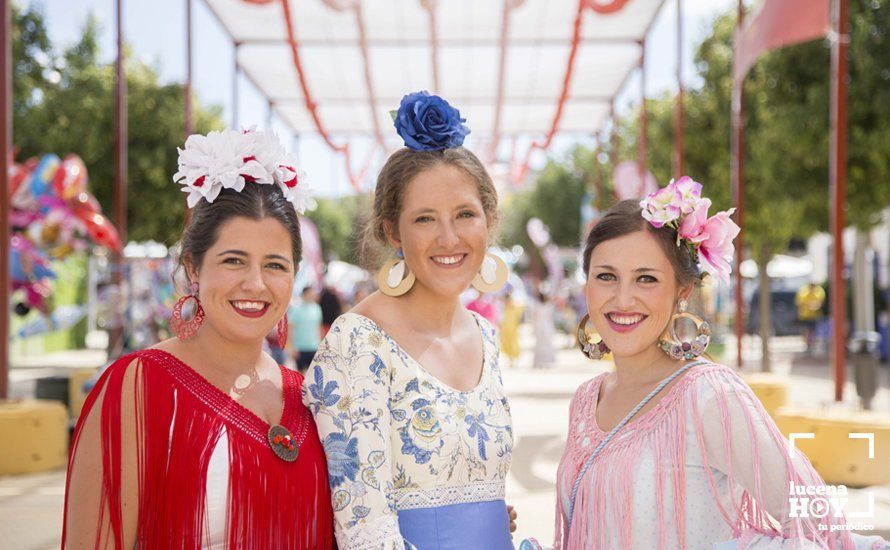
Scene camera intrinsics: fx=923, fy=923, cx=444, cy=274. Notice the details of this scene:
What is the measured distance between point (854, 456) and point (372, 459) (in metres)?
5.01

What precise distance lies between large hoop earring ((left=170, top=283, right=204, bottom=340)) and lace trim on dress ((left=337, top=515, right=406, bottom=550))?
2.05 feet

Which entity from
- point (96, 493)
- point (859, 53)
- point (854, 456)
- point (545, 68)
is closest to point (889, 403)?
point (859, 53)

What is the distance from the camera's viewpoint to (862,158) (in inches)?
489

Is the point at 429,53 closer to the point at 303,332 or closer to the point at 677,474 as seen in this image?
the point at 303,332

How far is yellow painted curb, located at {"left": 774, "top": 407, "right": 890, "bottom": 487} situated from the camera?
604 cm

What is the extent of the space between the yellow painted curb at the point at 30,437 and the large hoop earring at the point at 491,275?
538 centimetres

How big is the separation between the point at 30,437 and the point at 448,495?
5.64 metres

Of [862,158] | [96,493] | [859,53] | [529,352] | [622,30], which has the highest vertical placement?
[622,30]

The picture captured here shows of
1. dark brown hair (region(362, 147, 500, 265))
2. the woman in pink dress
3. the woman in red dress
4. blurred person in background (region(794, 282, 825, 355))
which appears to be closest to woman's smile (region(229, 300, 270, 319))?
the woman in red dress

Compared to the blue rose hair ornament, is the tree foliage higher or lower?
higher

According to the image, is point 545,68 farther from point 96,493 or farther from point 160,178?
point 96,493

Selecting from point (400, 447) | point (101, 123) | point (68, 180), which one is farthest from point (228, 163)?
point (101, 123)

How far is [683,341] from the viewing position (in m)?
2.28

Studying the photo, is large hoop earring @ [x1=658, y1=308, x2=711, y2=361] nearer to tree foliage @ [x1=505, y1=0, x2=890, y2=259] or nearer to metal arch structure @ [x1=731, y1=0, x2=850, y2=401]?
metal arch structure @ [x1=731, y1=0, x2=850, y2=401]
